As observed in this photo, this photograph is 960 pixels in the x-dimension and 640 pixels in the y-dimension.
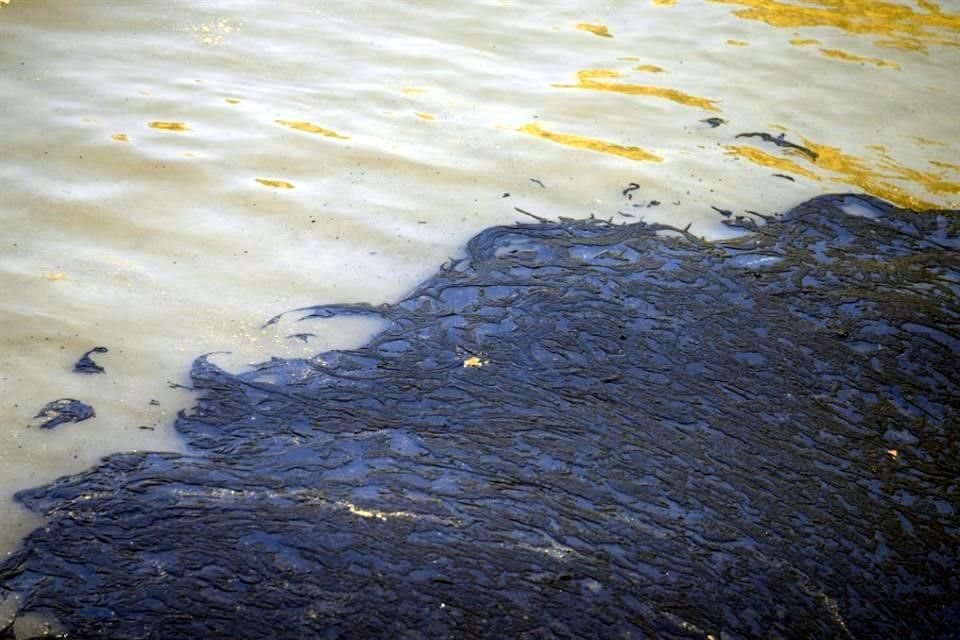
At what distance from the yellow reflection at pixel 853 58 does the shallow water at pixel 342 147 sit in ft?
0.08

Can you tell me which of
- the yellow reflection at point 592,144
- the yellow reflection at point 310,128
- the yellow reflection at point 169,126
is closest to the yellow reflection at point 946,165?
the yellow reflection at point 592,144

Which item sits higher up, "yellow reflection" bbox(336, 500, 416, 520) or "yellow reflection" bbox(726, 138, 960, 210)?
"yellow reflection" bbox(726, 138, 960, 210)

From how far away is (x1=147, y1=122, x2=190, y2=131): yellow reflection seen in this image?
4.09m

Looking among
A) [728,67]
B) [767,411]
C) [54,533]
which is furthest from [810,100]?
A: [54,533]

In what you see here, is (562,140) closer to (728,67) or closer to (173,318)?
(728,67)

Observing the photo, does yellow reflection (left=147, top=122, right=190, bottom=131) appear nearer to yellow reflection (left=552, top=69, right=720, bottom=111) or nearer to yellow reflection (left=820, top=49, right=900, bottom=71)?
yellow reflection (left=552, top=69, right=720, bottom=111)

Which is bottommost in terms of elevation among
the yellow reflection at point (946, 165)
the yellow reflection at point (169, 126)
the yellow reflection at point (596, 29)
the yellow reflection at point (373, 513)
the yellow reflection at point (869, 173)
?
the yellow reflection at point (373, 513)

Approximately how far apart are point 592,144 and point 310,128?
133 centimetres

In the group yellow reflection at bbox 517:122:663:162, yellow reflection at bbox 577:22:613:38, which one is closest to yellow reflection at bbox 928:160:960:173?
yellow reflection at bbox 517:122:663:162

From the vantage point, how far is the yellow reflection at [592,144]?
4.14 m

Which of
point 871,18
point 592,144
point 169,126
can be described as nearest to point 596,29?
point 592,144

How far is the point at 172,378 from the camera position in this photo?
2807 millimetres

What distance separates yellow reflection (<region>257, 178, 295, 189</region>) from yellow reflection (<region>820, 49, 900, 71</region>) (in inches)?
126

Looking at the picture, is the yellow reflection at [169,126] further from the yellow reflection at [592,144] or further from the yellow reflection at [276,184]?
the yellow reflection at [592,144]
